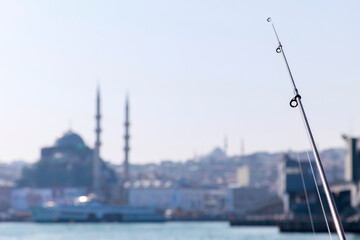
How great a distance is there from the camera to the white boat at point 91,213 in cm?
15262

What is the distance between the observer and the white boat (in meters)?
153

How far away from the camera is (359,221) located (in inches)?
3216

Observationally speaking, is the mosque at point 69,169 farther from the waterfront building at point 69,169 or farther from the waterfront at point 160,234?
the waterfront at point 160,234

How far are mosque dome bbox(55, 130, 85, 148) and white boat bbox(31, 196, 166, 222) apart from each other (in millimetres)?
17923

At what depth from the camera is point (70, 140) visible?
176 meters

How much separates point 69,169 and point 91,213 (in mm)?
19097

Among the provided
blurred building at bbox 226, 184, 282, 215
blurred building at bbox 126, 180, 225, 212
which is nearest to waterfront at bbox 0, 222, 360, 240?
blurred building at bbox 226, 184, 282, 215

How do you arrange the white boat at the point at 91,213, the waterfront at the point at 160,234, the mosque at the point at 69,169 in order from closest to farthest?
the waterfront at the point at 160,234 < the white boat at the point at 91,213 < the mosque at the point at 69,169

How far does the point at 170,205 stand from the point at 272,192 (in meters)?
18.0

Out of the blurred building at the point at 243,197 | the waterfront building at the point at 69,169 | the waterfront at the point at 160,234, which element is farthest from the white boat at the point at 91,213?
the waterfront at the point at 160,234

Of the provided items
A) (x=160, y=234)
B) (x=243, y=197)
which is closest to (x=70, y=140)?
(x=243, y=197)

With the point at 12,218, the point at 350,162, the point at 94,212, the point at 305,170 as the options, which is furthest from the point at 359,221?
the point at 12,218

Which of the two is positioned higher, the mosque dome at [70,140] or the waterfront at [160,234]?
the mosque dome at [70,140]

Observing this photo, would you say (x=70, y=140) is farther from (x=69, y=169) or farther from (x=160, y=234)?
(x=160, y=234)
